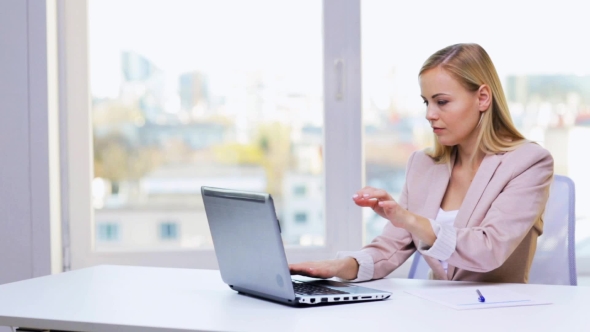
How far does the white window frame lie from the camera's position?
3.15 metres

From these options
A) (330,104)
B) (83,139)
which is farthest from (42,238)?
(330,104)

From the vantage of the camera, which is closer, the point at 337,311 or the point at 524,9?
the point at 337,311

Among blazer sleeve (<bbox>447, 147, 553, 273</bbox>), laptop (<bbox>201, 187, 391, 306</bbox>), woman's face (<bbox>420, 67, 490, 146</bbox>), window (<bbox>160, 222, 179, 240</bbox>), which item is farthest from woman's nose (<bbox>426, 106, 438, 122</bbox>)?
window (<bbox>160, 222, 179, 240</bbox>)

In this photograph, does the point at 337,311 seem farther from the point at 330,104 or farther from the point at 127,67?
the point at 127,67

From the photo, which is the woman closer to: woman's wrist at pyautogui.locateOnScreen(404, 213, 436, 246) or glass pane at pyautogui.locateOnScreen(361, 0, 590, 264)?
woman's wrist at pyautogui.locateOnScreen(404, 213, 436, 246)

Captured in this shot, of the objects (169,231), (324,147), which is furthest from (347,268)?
(169,231)

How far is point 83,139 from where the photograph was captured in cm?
321

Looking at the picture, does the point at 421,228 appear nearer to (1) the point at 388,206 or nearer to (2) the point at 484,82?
(1) the point at 388,206

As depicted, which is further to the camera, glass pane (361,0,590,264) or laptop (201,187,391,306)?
glass pane (361,0,590,264)

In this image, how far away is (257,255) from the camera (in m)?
1.60

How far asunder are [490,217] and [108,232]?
1.84 meters

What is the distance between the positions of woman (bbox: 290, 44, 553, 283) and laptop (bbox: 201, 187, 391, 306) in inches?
8.0

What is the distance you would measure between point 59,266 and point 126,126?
2.13 feet

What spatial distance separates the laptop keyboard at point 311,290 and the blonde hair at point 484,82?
73cm
